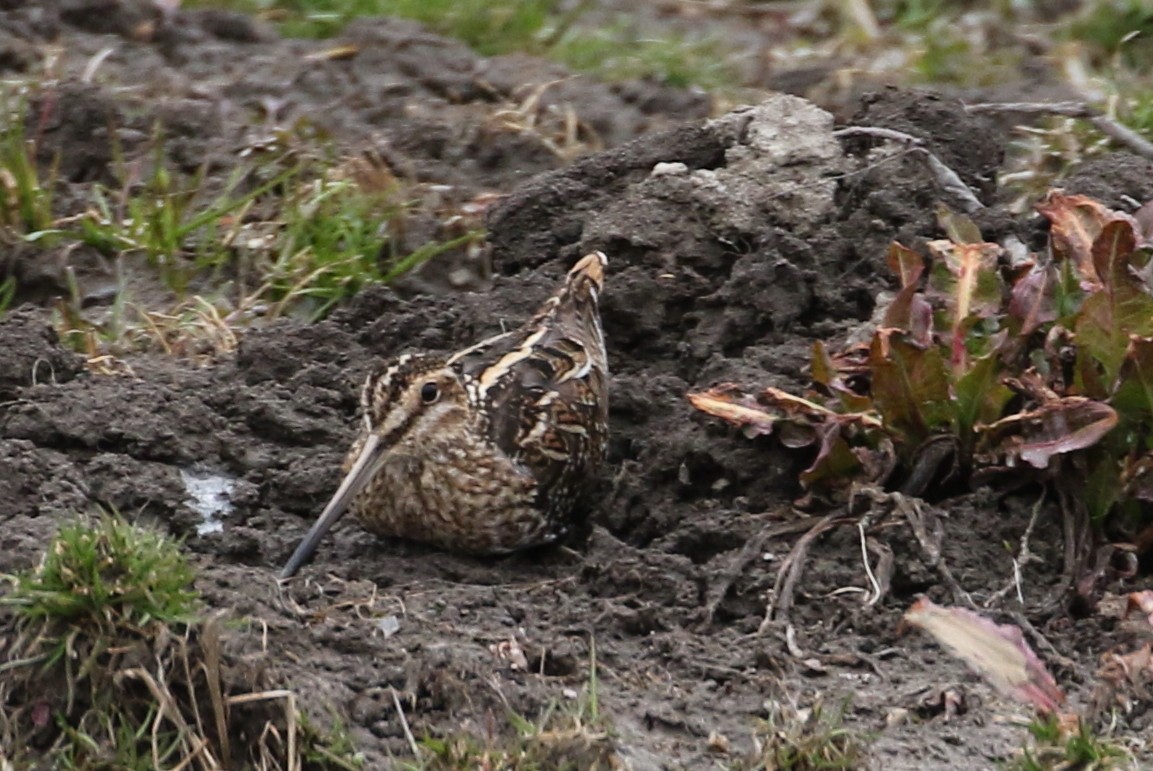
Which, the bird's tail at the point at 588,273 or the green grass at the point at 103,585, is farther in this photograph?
the bird's tail at the point at 588,273

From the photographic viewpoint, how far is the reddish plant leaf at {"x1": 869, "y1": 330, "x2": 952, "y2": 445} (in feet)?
16.9

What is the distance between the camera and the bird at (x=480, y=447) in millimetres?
5555

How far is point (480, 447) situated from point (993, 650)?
1.73 metres

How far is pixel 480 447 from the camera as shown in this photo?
5723 millimetres

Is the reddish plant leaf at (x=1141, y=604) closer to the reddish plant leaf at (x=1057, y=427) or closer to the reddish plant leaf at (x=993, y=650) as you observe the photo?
the reddish plant leaf at (x=993, y=650)

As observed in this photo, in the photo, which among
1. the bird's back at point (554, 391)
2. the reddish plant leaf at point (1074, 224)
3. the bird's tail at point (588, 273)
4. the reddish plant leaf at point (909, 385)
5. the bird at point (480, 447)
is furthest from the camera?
the bird's tail at point (588, 273)

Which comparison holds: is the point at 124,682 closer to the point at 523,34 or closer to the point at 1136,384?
the point at 1136,384

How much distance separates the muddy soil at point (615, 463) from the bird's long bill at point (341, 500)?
5cm

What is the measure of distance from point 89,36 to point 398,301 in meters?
2.90

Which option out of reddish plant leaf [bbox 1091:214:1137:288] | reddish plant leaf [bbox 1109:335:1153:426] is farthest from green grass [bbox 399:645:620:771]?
reddish plant leaf [bbox 1091:214:1137:288]

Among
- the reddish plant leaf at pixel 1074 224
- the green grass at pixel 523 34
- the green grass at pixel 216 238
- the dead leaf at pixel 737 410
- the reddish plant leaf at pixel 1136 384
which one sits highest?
the reddish plant leaf at pixel 1074 224

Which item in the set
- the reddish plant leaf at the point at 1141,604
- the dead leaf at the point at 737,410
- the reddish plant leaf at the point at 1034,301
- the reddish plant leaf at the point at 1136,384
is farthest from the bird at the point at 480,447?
the reddish plant leaf at the point at 1141,604

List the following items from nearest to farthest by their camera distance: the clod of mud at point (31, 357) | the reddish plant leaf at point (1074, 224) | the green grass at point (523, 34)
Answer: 1. the reddish plant leaf at point (1074, 224)
2. the clod of mud at point (31, 357)
3. the green grass at point (523, 34)

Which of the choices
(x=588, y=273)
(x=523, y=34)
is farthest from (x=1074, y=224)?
(x=523, y=34)
